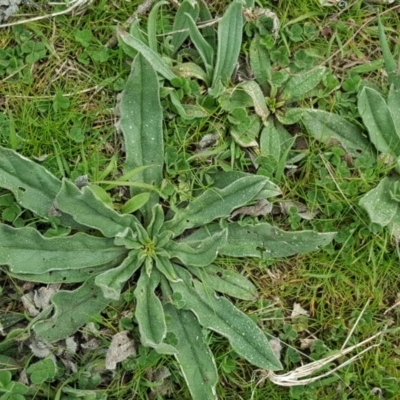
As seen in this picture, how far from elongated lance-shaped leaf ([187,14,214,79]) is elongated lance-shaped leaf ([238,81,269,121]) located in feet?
0.44

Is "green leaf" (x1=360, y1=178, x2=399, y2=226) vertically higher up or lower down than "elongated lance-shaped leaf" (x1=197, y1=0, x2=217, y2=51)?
lower down

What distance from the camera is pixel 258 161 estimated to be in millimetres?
2533

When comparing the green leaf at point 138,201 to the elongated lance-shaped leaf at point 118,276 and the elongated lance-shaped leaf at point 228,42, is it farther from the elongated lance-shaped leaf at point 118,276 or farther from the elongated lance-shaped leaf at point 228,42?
the elongated lance-shaped leaf at point 228,42

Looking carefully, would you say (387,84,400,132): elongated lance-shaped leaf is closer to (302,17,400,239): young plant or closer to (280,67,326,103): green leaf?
(302,17,400,239): young plant

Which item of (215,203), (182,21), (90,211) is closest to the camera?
(90,211)

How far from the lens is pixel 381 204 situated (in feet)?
8.33

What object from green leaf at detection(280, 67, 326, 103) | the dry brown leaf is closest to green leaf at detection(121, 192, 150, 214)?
the dry brown leaf

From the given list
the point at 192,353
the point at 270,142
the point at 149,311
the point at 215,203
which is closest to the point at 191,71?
the point at 270,142

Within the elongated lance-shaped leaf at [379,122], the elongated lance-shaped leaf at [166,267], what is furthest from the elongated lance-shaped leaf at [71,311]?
the elongated lance-shaped leaf at [379,122]

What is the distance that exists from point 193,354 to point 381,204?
87 centimetres

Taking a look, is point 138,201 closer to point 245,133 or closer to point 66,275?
point 66,275

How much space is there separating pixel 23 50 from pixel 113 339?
110cm

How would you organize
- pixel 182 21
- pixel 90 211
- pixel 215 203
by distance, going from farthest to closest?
pixel 182 21
pixel 215 203
pixel 90 211

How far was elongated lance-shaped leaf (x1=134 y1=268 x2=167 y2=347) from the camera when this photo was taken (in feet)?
7.59
